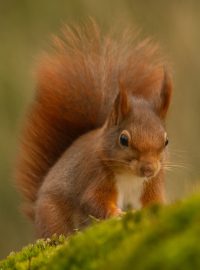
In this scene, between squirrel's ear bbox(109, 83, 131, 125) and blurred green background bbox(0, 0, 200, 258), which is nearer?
squirrel's ear bbox(109, 83, 131, 125)

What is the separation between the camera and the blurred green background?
6.49 meters

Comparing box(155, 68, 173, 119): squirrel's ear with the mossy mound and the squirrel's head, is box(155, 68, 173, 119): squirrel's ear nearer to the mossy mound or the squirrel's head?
the squirrel's head

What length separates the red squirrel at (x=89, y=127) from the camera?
3.71 metres

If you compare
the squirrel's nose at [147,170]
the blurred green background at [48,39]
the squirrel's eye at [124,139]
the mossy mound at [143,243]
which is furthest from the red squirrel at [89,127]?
the mossy mound at [143,243]

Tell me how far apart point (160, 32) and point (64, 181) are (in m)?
3.39

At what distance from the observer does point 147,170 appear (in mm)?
3432

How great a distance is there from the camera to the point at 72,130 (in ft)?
15.0

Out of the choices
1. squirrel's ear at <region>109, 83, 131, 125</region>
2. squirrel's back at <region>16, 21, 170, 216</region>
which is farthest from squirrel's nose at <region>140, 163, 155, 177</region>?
squirrel's back at <region>16, 21, 170, 216</region>

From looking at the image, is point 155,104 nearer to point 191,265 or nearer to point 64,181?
point 64,181

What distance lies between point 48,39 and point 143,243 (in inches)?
199

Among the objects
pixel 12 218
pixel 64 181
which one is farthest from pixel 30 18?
pixel 64 181

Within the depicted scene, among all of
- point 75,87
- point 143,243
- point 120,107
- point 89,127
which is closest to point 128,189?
point 120,107

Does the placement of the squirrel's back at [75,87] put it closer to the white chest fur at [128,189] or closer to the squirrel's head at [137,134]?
the squirrel's head at [137,134]

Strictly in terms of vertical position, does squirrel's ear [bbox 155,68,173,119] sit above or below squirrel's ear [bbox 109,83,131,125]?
below
